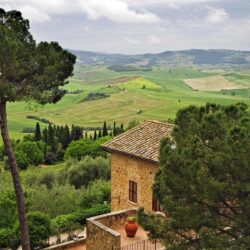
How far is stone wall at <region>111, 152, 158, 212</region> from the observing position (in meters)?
23.3

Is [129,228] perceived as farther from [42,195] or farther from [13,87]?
[42,195]

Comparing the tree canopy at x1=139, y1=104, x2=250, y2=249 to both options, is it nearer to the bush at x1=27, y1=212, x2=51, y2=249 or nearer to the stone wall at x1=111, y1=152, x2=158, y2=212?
the stone wall at x1=111, y1=152, x2=158, y2=212

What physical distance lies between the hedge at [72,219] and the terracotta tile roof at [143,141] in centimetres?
826

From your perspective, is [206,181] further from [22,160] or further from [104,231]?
[22,160]

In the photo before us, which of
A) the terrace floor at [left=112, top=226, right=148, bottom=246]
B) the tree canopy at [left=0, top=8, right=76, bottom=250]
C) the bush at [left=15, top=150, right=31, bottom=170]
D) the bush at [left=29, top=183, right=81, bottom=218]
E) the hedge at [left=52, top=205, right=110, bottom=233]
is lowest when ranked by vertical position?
the bush at [left=15, top=150, right=31, bottom=170]

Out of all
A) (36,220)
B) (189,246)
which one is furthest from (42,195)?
(189,246)

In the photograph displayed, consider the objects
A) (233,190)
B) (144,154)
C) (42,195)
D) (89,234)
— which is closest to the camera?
(233,190)

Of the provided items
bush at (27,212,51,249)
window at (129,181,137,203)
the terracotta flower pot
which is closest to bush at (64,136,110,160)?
bush at (27,212,51,249)

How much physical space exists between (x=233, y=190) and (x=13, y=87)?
8663mm

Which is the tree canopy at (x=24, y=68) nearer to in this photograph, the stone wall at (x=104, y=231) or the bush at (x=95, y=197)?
the stone wall at (x=104, y=231)

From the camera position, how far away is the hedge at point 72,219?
104 feet

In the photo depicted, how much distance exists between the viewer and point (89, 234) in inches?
783

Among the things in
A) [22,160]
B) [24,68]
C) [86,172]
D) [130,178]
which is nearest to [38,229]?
[130,178]

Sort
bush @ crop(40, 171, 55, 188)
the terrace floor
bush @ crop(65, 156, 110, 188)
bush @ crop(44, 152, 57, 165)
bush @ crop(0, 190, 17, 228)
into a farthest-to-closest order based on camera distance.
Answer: bush @ crop(44, 152, 57, 165) → bush @ crop(40, 171, 55, 188) → bush @ crop(65, 156, 110, 188) → bush @ crop(0, 190, 17, 228) → the terrace floor
